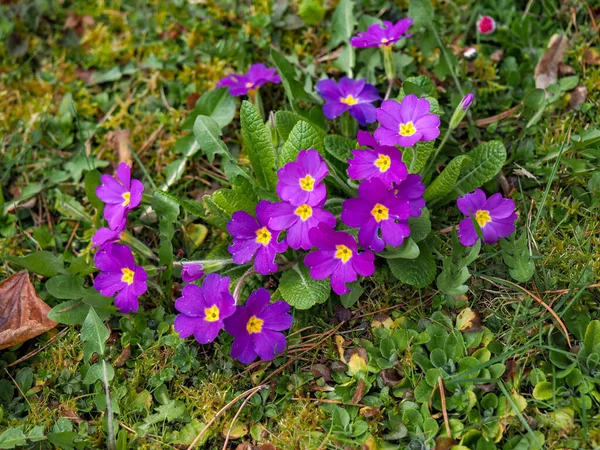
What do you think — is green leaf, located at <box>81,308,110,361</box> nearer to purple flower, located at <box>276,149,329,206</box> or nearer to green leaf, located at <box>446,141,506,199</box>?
purple flower, located at <box>276,149,329,206</box>

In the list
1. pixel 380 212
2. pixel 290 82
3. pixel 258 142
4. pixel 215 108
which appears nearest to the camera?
pixel 380 212

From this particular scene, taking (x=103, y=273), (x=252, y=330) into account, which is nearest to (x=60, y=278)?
(x=103, y=273)

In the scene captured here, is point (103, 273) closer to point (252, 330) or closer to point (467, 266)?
point (252, 330)

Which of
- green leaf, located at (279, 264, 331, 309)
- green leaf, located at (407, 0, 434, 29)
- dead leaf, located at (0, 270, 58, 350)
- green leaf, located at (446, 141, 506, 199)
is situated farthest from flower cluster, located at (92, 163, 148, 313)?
green leaf, located at (407, 0, 434, 29)

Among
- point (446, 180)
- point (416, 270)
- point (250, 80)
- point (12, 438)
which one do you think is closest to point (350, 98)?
point (250, 80)

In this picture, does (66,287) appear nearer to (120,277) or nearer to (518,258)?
(120,277)

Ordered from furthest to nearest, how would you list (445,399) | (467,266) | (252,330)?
1. (467,266)
2. (252,330)
3. (445,399)
